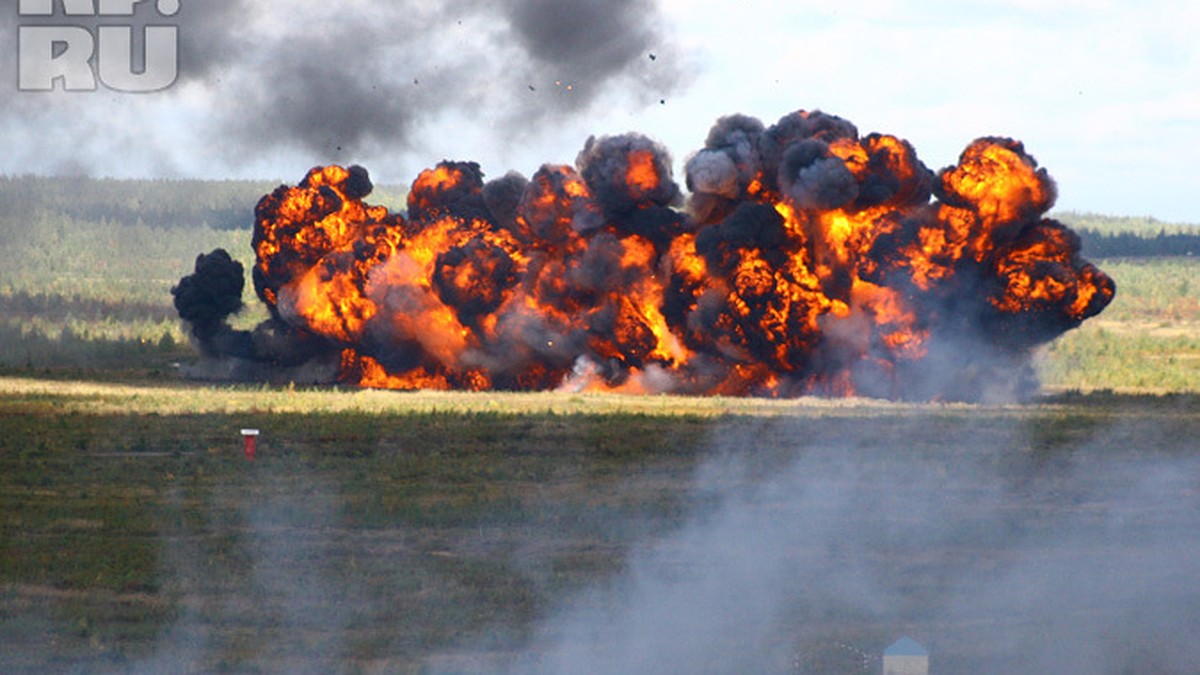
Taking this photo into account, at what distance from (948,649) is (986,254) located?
52.8 m

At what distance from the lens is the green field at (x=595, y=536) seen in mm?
28547

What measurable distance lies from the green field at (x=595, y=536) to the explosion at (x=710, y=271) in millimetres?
4461

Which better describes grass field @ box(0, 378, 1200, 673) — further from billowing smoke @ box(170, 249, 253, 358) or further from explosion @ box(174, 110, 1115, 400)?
billowing smoke @ box(170, 249, 253, 358)

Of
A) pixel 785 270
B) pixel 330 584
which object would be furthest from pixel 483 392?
pixel 330 584

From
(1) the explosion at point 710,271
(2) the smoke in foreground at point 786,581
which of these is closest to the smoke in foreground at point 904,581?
(2) the smoke in foreground at point 786,581

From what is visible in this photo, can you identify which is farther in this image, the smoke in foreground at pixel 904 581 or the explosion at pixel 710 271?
the explosion at pixel 710 271

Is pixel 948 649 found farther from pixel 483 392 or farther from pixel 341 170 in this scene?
pixel 341 170

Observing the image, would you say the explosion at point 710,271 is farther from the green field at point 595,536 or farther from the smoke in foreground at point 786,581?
the smoke in foreground at point 786,581

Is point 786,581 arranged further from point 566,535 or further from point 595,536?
point 566,535

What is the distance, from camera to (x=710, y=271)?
80500mm

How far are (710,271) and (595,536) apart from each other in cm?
4161

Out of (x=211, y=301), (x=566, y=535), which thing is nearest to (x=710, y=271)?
(x=211, y=301)

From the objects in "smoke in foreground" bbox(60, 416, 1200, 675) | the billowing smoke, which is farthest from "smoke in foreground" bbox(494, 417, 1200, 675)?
the billowing smoke

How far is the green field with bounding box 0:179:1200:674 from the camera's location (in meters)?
28.5
